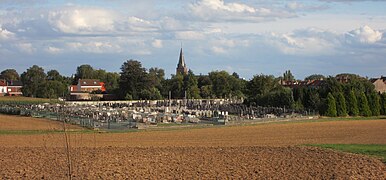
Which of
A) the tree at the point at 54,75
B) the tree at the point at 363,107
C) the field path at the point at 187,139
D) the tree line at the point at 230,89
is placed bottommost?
A: the field path at the point at 187,139

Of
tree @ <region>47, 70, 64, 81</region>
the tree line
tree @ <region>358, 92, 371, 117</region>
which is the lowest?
tree @ <region>358, 92, 371, 117</region>

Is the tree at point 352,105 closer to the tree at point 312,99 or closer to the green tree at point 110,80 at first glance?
the tree at point 312,99

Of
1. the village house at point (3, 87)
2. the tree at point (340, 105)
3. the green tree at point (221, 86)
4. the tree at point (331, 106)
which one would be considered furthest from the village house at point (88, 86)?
the tree at point (340, 105)

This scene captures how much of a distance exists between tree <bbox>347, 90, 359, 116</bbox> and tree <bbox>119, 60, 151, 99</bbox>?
182 ft

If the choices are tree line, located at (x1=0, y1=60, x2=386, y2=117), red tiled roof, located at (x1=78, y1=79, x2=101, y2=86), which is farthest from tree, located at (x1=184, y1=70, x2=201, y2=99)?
red tiled roof, located at (x1=78, y1=79, x2=101, y2=86)

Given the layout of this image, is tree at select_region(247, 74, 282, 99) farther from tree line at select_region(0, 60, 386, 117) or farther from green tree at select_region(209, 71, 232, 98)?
green tree at select_region(209, 71, 232, 98)

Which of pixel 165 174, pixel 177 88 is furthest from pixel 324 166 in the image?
pixel 177 88

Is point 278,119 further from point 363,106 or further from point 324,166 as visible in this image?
point 324,166

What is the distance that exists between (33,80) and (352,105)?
10680 centimetres

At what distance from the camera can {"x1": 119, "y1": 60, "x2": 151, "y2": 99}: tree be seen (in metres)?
135

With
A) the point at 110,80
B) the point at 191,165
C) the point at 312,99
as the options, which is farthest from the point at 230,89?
the point at 191,165

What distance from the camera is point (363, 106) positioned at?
9569 centimetres

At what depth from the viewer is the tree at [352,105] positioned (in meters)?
94.5

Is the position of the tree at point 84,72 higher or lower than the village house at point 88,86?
higher
